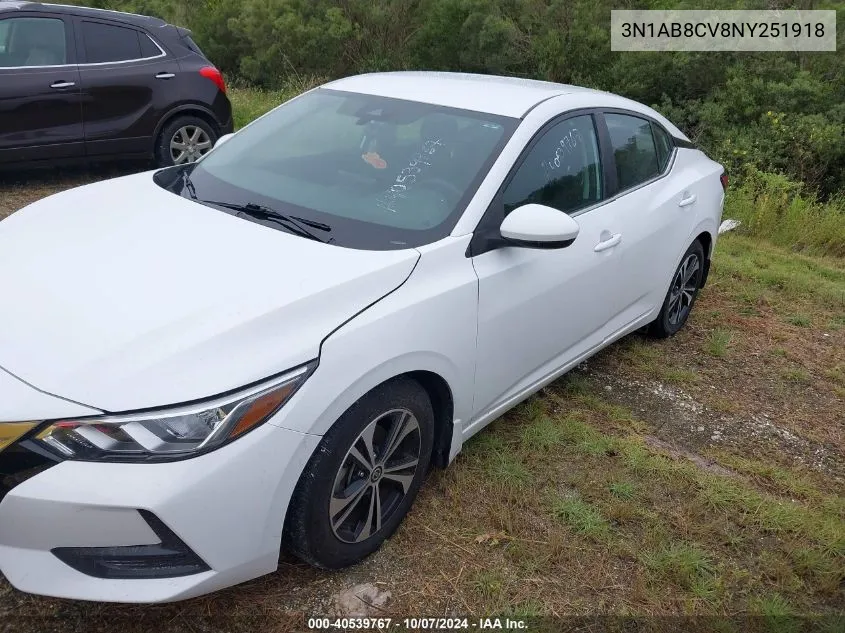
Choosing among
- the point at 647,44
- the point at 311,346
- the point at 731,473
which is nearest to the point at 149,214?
the point at 311,346

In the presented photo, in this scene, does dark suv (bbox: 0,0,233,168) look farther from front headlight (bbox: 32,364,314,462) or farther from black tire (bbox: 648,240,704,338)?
front headlight (bbox: 32,364,314,462)

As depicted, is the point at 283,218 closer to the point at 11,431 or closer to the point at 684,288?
the point at 11,431

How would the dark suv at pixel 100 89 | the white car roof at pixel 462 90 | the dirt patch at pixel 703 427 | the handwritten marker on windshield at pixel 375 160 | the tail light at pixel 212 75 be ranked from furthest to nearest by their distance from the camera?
the tail light at pixel 212 75
the dark suv at pixel 100 89
the dirt patch at pixel 703 427
the white car roof at pixel 462 90
the handwritten marker on windshield at pixel 375 160

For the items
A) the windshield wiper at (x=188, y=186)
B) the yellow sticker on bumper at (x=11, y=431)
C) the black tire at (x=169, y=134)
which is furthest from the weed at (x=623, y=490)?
the black tire at (x=169, y=134)

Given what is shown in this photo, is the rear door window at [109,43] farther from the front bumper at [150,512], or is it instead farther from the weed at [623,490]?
the weed at [623,490]

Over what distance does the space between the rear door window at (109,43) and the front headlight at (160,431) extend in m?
5.49

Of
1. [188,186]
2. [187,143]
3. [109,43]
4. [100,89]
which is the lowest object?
[187,143]

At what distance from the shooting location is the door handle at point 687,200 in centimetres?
433

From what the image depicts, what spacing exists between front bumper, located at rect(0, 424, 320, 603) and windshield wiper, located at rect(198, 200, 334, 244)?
2.94 ft

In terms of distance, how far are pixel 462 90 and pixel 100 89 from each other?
424cm

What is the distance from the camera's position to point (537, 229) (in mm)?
2816

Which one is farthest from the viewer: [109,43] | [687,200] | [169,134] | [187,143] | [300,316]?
[187,143]

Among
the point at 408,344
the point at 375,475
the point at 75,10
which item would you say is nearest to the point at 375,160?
the point at 408,344

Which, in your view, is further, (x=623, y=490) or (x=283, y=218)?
(x=623, y=490)
